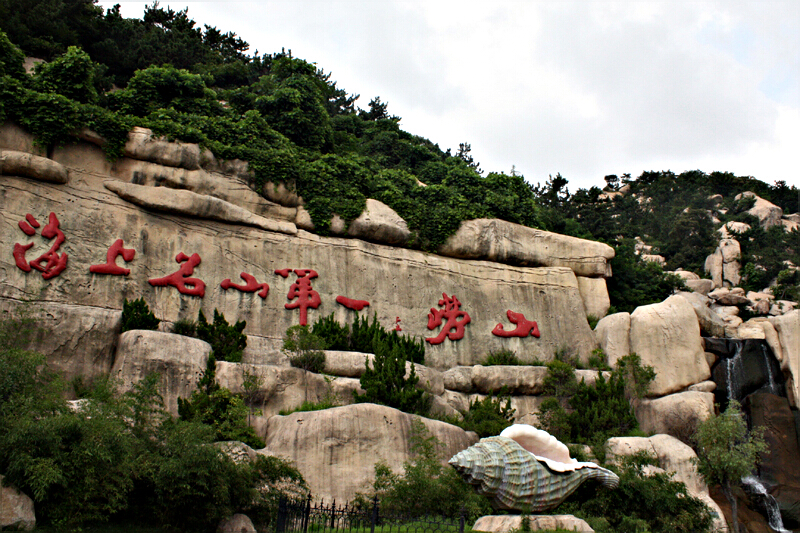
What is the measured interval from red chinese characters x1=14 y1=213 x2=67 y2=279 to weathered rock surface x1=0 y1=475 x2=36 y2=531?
7342 millimetres

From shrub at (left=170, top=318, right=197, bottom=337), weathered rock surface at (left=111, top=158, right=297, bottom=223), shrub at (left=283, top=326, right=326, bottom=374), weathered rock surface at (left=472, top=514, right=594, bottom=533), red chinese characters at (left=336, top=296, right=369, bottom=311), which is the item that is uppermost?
weathered rock surface at (left=111, top=158, right=297, bottom=223)

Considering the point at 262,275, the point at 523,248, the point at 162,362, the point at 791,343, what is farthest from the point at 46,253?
the point at 791,343

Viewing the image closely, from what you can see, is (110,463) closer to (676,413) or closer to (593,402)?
(593,402)

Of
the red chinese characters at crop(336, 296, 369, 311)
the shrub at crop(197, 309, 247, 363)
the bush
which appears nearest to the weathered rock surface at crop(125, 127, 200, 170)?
the bush

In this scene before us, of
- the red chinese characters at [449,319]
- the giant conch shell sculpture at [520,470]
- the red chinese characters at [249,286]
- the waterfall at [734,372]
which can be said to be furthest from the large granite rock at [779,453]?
the red chinese characters at [249,286]

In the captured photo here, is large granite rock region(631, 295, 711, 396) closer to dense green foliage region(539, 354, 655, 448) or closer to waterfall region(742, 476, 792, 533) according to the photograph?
dense green foliage region(539, 354, 655, 448)

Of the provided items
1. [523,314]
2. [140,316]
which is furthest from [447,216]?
[140,316]

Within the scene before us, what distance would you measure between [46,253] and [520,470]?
11.4m

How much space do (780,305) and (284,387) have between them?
65.8ft

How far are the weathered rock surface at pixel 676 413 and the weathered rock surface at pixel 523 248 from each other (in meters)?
5.41

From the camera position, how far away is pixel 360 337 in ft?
58.1

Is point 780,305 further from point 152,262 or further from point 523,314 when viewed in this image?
point 152,262

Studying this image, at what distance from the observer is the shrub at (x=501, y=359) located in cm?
1933

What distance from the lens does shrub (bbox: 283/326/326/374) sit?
16.0 meters
